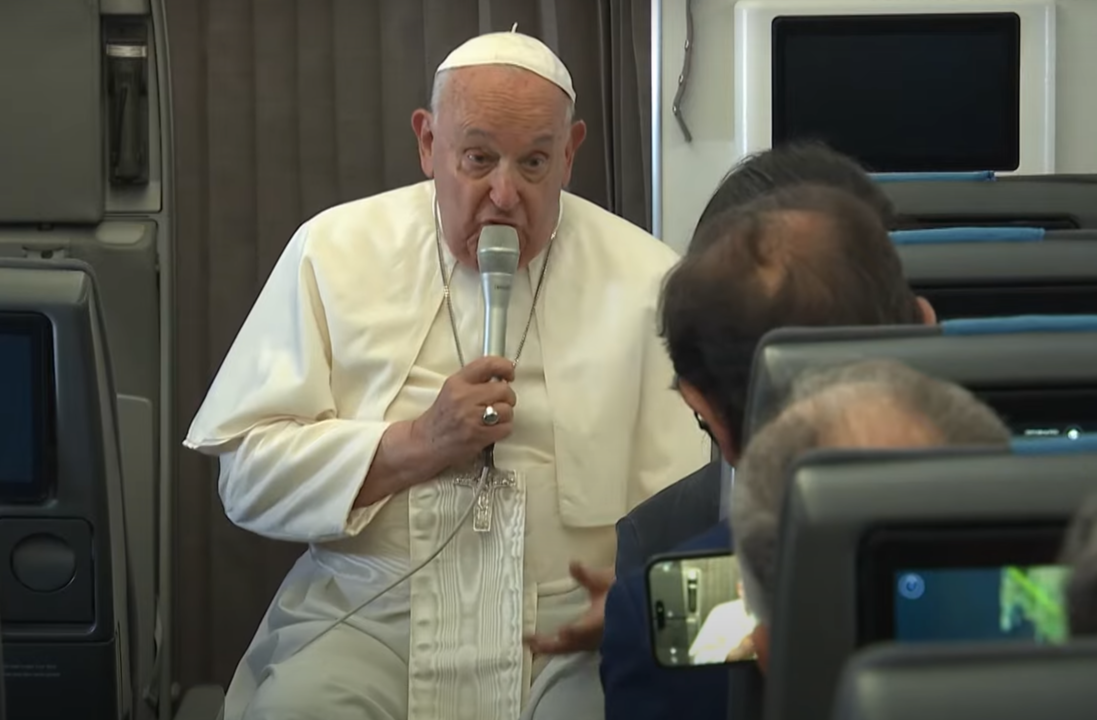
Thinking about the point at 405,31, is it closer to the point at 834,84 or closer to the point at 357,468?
the point at 834,84

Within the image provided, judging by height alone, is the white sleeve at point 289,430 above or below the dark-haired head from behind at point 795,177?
below

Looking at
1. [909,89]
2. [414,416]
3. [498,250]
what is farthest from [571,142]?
[909,89]

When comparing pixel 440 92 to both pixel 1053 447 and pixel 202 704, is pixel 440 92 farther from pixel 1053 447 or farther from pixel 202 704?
pixel 1053 447

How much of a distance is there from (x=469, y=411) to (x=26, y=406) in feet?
2.12

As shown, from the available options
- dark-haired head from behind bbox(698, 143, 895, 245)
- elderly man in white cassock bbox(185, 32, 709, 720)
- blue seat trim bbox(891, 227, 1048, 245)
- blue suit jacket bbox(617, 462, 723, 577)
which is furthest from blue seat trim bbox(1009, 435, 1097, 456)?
elderly man in white cassock bbox(185, 32, 709, 720)

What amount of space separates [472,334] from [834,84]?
94 cm

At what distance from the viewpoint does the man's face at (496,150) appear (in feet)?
7.32

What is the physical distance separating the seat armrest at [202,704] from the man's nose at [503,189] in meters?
1.01

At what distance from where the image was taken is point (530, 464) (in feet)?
7.32

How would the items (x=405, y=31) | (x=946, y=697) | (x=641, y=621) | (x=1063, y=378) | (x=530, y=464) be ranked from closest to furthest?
(x=946, y=697)
(x=1063, y=378)
(x=641, y=621)
(x=530, y=464)
(x=405, y=31)

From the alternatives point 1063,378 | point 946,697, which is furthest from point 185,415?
point 946,697

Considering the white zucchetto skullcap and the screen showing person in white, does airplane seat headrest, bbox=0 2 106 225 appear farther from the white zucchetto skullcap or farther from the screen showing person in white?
the screen showing person in white

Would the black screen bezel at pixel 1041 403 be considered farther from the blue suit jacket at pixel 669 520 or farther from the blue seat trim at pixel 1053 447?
the blue suit jacket at pixel 669 520

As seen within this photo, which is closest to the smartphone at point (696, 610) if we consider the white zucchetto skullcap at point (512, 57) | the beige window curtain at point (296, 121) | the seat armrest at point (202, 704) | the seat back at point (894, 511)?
the seat back at point (894, 511)
